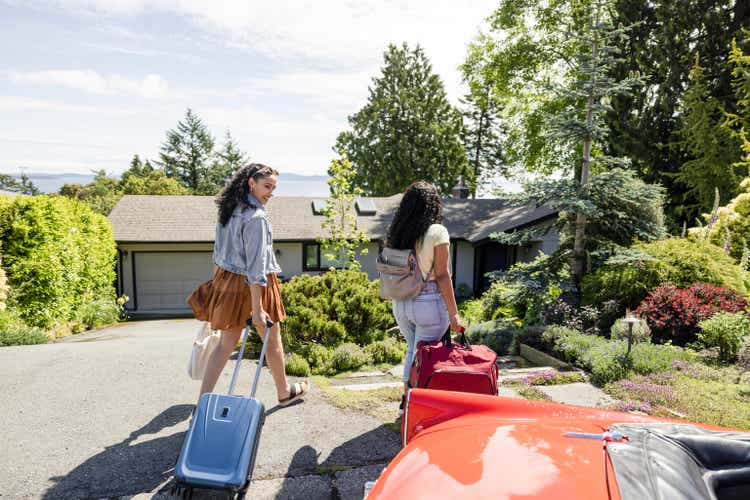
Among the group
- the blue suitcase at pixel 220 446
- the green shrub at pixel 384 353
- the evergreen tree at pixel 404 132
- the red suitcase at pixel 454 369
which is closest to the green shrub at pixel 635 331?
the green shrub at pixel 384 353

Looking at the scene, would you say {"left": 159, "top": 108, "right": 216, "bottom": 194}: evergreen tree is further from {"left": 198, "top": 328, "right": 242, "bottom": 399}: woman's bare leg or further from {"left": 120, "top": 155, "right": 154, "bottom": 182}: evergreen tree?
{"left": 198, "top": 328, "right": 242, "bottom": 399}: woman's bare leg

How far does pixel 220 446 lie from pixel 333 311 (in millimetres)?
4131

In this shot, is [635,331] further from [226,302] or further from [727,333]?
[226,302]

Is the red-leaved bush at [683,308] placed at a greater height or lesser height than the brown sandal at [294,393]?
greater

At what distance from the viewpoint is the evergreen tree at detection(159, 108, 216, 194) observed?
43.8 metres

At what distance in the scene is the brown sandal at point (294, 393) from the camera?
432 cm

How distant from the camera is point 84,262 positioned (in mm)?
12250

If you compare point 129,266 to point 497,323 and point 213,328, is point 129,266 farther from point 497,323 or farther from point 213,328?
point 213,328

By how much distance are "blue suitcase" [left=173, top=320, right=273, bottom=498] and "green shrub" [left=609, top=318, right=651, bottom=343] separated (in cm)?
509

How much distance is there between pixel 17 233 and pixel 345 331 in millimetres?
7192

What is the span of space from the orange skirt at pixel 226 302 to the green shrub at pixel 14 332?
5734 mm

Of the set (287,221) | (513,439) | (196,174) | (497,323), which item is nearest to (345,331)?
(497,323)

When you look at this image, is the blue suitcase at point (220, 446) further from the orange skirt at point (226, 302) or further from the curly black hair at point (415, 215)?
the curly black hair at point (415, 215)

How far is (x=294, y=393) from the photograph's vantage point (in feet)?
14.3
